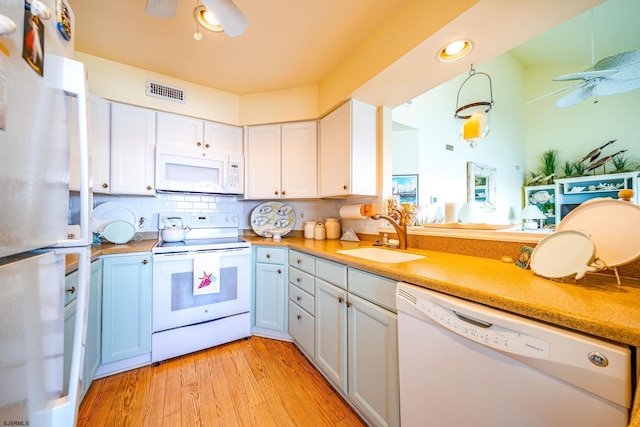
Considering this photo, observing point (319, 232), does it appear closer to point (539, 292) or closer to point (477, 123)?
point (477, 123)

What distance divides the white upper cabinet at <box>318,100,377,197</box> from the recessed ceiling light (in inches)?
27.2

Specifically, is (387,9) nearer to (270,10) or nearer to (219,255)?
(270,10)

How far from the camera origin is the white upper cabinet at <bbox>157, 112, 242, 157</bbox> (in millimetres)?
2092

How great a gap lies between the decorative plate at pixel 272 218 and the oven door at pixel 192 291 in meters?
0.56

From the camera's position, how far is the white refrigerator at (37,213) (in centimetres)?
38

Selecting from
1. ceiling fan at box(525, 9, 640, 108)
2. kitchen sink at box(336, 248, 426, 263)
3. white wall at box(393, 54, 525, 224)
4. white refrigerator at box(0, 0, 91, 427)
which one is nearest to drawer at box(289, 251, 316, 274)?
kitchen sink at box(336, 248, 426, 263)

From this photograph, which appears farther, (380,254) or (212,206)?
(212,206)

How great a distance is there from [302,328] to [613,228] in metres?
1.77

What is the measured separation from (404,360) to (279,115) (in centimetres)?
231

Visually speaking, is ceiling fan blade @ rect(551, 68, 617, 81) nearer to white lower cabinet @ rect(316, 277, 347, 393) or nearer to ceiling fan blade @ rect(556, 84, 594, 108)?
ceiling fan blade @ rect(556, 84, 594, 108)

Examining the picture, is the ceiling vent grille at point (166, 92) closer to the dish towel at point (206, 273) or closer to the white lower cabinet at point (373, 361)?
the dish towel at point (206, 273)

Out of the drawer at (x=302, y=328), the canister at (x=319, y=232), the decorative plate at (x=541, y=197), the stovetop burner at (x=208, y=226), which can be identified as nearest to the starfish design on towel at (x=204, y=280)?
the stovetop burner at (x=208, y=226)

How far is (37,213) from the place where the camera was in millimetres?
483

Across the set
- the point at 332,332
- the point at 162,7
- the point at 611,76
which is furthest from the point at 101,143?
the point at 611,76
